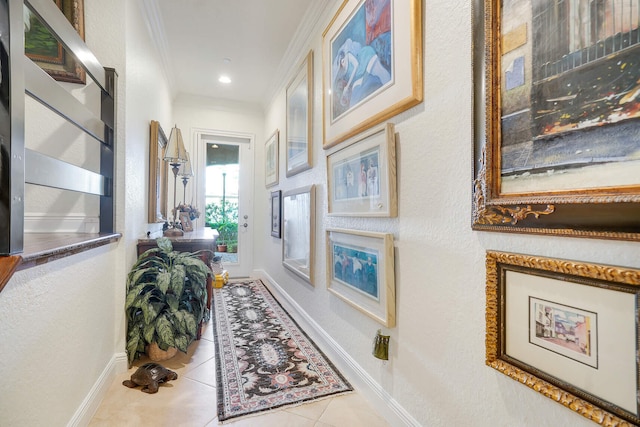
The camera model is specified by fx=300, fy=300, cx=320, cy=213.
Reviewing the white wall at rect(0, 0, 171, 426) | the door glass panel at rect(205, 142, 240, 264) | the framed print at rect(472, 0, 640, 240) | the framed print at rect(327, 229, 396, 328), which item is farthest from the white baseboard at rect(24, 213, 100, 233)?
the door glass panel at rect(205, 142, 240, 264)

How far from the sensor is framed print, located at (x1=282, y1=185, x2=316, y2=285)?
247cm

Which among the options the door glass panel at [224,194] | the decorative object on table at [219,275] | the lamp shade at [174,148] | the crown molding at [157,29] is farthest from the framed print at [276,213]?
the crown molding at [157,29]

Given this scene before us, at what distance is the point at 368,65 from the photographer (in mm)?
1617

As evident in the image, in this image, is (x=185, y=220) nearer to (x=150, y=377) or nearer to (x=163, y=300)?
(x=163, y=300)

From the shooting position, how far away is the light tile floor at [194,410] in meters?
1.48

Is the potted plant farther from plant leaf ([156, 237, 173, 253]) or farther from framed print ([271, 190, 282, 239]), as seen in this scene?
framed print ([271, 190, 282, 239])

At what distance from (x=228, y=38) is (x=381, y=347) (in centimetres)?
290

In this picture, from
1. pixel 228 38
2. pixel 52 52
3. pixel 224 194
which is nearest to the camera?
pixel 52 52

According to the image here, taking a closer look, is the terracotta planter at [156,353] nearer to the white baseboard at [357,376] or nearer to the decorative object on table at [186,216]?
the white baseboard at [357,376]

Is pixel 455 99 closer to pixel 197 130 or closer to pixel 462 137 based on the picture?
pixel 462 137

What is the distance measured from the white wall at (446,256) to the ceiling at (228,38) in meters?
1.60

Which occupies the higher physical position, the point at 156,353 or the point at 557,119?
the point at 557,119

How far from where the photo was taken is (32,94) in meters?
1.00

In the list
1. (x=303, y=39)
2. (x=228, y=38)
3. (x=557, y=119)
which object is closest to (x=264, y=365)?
(x=557, y=119)
